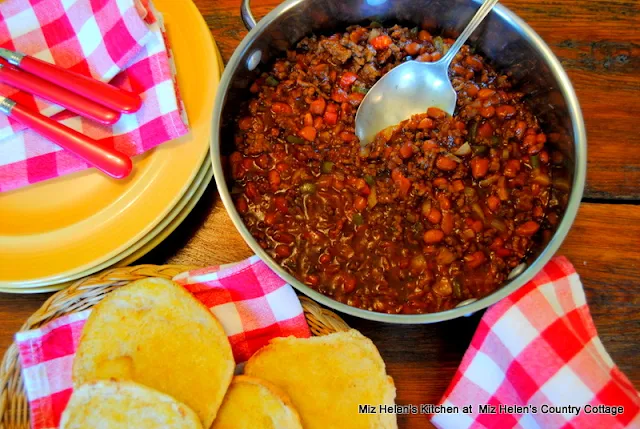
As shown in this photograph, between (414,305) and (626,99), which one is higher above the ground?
(626,99)

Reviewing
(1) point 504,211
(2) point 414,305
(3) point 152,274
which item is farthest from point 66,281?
(1) point 504,211

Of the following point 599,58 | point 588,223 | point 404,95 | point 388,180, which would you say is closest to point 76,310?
point 388,180

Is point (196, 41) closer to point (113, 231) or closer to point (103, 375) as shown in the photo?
point (113, 231)

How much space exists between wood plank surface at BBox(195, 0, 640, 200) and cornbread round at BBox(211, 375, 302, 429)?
1.49 meters

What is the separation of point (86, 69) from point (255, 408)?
1.53 meters

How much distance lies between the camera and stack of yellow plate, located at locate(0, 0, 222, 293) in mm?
1959

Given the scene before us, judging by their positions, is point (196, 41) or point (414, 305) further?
point (196, 41)

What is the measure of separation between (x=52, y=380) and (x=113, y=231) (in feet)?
1.99

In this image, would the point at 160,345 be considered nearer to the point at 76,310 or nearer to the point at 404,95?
the point at 76,310

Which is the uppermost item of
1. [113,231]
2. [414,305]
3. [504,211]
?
[113,231]

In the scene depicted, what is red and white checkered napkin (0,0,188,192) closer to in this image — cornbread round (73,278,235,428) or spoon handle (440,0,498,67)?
cornbread round (73,278,235,428)

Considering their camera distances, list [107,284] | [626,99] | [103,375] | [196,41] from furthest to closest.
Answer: [626,99] < [196,41] < [107,284] < [103,375]

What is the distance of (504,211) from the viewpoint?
2092 mm

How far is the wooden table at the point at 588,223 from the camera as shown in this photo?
7.02 ft
